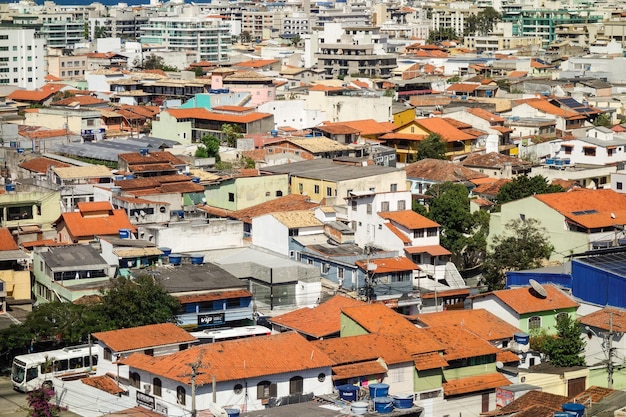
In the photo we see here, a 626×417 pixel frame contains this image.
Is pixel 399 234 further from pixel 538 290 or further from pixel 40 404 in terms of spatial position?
pixel 40 404

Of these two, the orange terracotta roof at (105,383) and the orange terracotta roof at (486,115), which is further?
the orange terracotta roof at (486,115)

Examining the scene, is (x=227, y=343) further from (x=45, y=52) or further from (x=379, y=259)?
(x=45, y=52)

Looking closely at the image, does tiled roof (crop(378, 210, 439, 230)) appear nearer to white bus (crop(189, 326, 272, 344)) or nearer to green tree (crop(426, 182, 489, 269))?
green tree (crop(426, 182, 489, 269))

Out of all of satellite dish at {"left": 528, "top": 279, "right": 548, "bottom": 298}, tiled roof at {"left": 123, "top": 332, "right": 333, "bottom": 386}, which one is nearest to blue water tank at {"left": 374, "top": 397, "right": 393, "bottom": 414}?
tiled roof at {"left": 123, "top": 332, "right": 333, "bottom": 386}

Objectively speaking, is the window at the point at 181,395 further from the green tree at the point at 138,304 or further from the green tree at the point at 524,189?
→ the green tree at the point at 524,189

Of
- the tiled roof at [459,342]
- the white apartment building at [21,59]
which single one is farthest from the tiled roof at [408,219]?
the white apartment building at [21,59]

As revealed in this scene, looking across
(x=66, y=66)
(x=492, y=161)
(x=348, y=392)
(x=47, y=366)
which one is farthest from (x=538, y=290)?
(x=66, y=66)
